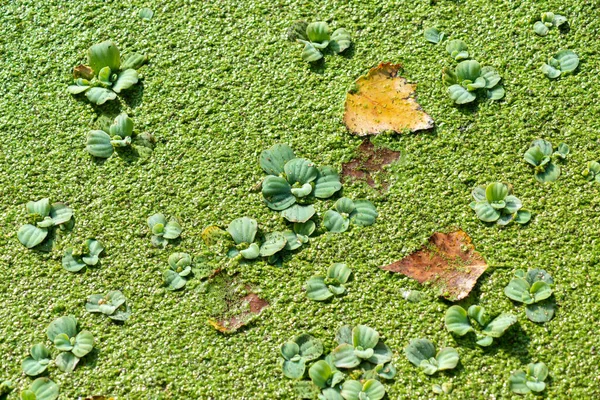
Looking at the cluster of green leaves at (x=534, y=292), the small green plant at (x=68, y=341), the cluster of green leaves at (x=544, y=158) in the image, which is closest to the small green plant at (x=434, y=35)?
the cluster of green leaves at (x=544, y=158)

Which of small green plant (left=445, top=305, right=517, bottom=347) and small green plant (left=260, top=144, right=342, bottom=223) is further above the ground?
small green plant (left=260, top=144, right=342, bottom=223)

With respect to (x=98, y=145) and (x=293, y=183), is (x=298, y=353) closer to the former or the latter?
(x=293, y=183)

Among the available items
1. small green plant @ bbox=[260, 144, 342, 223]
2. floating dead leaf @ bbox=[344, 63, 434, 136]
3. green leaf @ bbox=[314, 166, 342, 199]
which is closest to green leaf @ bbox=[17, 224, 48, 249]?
small green plant @ bbox=[260, 144, 342, 223]

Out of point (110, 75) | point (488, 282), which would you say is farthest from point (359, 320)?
point (110, 75)

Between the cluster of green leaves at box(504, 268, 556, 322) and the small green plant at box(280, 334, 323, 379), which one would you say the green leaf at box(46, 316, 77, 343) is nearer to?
the small green plant at box(280, 334, 323, 379)

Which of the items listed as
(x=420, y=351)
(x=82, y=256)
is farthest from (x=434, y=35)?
(x=82, y=256)

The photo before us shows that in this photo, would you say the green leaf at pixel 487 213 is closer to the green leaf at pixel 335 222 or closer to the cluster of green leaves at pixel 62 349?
the green leaf at pixel 335 222
